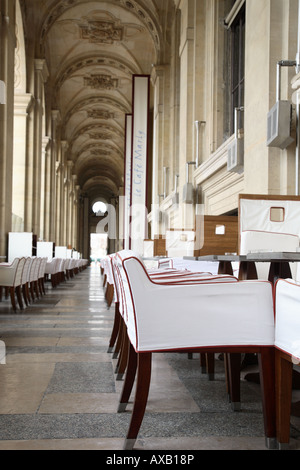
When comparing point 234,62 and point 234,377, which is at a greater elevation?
point 234,62

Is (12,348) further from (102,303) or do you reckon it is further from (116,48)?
(116,48)

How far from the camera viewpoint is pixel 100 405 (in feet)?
8.51

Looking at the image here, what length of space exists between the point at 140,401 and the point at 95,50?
21.9 meters

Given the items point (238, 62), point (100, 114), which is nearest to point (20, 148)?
point (238, 62)

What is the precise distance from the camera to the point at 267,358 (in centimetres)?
204

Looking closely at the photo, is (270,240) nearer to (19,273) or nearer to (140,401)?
(140,401)

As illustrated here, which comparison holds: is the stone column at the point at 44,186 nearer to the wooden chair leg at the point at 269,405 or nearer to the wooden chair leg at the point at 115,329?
the wooden chair leg at the point at 115,329

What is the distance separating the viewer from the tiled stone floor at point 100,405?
208cm

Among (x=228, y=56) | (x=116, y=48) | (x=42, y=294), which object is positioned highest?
(x=116, y=48)

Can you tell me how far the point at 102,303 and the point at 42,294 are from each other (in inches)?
82.9

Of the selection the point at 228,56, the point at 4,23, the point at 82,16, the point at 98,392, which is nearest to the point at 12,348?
the point at 98,392

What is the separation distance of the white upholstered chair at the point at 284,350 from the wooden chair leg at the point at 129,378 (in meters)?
0.69

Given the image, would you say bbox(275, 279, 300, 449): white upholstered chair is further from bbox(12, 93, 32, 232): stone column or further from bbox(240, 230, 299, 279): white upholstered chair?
bbox(12, 93, 32, 232): stone column
